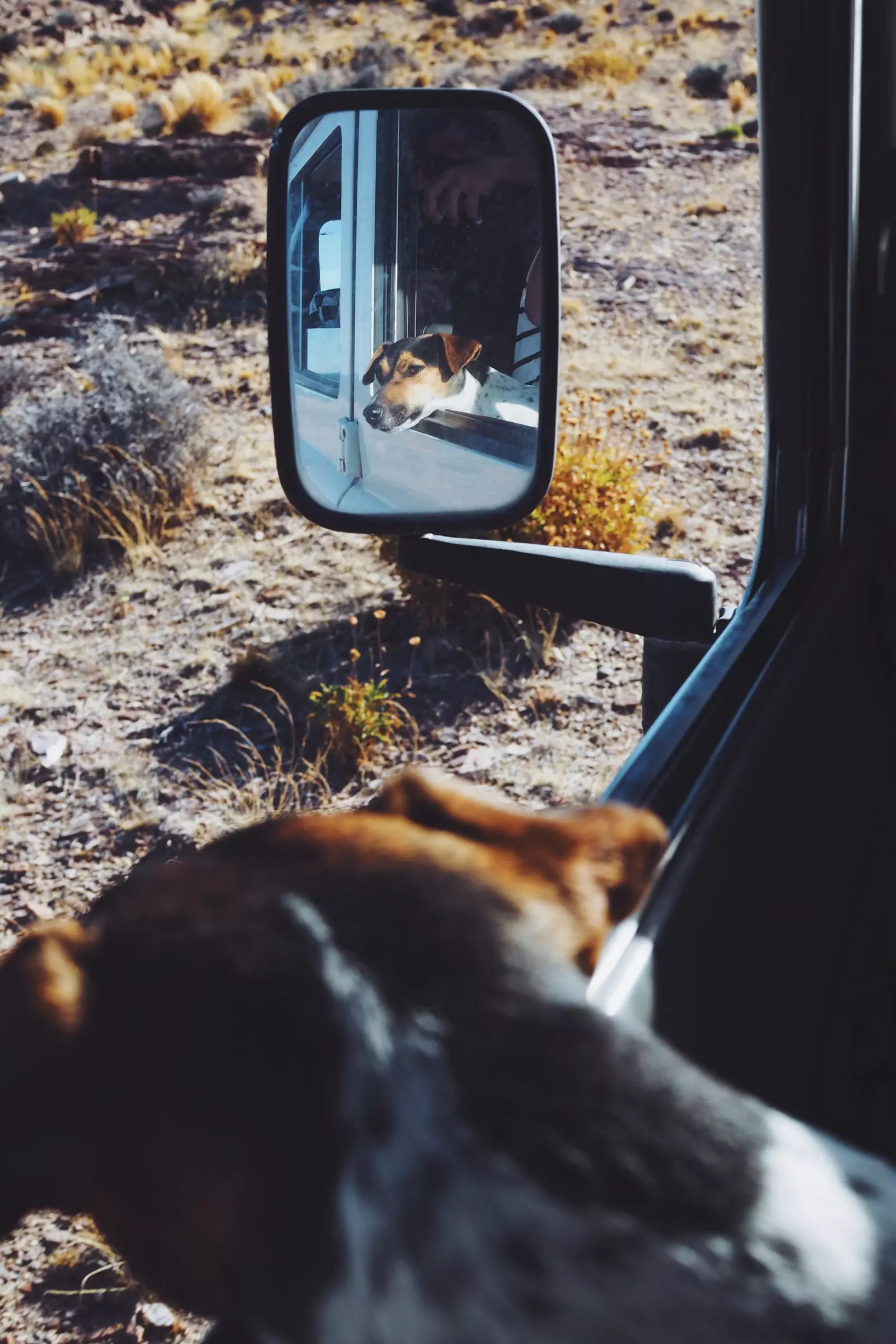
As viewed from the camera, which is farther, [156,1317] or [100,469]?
[100,469]

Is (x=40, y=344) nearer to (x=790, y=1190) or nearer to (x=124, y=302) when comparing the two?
(x=124, y=302)

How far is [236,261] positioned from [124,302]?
1273 mm

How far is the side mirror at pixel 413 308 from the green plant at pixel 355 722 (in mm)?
2176

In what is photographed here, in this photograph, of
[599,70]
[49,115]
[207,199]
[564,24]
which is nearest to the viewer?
[207,199]

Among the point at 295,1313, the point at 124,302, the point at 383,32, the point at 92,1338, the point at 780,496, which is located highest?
the point at 383,32

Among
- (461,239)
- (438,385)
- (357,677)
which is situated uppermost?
(461,239)

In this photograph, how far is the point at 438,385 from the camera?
212 cm

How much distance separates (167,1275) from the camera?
77 cm

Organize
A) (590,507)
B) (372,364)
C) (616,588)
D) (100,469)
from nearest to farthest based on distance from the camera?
(616,588) < (372,364) < (590,507) < (100,469)

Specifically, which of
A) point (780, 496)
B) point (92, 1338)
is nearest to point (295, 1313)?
point (780, 496)

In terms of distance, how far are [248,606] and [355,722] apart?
1.69 meters

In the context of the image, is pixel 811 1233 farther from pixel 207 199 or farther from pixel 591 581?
pixel 207 199

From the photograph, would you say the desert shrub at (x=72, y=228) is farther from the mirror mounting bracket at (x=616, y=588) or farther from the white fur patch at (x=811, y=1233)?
the white fur patch at (x=811, y=1233)

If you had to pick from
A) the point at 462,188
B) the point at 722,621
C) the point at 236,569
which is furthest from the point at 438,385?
the point at 236,569
